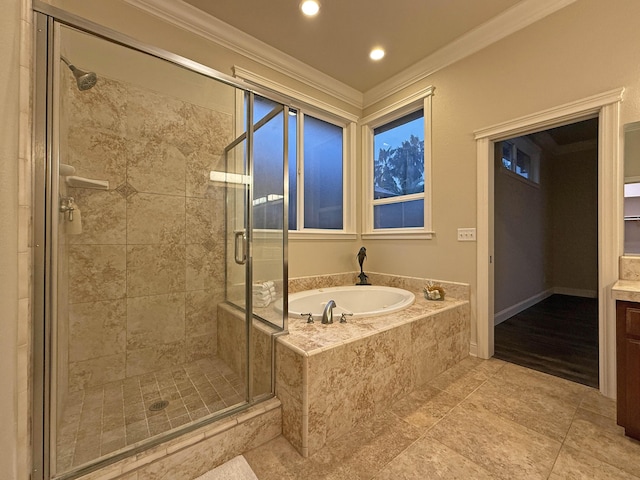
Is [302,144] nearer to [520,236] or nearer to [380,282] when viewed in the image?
[380,282]

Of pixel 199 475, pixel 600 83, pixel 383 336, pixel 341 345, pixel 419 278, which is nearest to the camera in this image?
pixel 199 475

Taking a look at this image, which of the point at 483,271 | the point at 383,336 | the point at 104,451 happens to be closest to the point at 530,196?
the point at 483,271

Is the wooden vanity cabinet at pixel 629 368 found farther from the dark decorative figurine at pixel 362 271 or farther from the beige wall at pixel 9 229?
the beige wall at pixel 9 229

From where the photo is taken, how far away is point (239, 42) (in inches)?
94.3

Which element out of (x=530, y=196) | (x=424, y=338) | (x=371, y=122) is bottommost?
(x=424, y=338)

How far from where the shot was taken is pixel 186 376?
1998mm

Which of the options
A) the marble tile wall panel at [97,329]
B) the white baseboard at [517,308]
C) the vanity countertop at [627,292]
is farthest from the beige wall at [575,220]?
the marble tile wall panel at [97,329]

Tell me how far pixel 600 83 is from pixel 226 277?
9.94 feet

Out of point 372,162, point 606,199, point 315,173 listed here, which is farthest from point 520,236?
point 315,173

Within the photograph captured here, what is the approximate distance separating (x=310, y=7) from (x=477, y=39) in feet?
4.87

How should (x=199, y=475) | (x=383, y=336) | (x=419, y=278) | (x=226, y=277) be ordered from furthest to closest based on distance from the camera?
(x=419, y=278) < (x=226, y=277) < (x=383, y=336) < (x=199, y=475)

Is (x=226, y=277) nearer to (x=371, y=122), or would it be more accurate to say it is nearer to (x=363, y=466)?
(x=363, y=466)

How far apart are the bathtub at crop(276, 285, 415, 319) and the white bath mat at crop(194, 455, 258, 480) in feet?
4.10

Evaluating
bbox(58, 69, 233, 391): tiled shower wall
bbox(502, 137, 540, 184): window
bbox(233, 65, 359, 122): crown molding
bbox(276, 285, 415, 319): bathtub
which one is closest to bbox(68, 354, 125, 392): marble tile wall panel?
bbox(58, 69, 233, 391): tiled shower wall
